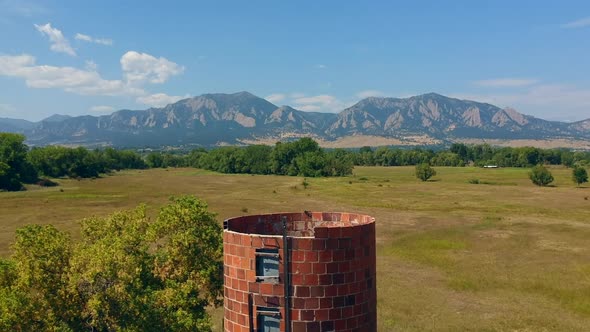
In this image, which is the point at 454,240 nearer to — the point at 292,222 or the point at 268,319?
the point at 292,222

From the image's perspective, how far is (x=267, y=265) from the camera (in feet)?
34.6

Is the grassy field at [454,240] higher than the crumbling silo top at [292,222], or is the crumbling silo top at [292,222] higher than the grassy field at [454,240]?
the crumbling silo top at [292,222]

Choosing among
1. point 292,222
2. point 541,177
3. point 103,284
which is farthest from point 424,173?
point 292,222

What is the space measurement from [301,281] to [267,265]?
0.84 metres

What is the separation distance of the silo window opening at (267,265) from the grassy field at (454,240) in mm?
22458

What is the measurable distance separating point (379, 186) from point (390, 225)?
189ft

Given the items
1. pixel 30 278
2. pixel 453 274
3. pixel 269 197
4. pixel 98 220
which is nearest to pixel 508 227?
pixel 453 274

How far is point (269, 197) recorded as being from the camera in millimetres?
101750

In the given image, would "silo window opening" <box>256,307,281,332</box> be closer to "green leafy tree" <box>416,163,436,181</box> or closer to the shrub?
the shrub

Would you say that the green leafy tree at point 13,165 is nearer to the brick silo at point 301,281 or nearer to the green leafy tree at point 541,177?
the brick silo at point 301,281

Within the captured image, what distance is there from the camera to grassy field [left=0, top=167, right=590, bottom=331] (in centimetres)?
3344

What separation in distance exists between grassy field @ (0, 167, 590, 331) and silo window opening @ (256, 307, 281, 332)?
21989mm

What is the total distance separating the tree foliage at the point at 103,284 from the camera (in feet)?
56.9

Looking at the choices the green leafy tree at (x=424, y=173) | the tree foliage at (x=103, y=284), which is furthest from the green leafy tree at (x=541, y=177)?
the tree foliage at (x=103, y=284)
